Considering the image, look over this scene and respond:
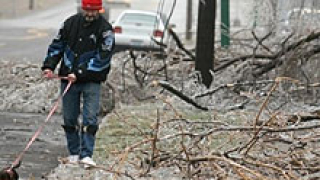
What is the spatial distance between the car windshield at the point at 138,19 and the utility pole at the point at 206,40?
12942 mm

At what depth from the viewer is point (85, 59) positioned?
7328 mm

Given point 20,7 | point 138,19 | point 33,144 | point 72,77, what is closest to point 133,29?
point 138,19

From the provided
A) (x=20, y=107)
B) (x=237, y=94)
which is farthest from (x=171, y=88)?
(x=20, y=107)

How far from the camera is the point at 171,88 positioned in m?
9.41

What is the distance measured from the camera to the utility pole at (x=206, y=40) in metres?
11.5

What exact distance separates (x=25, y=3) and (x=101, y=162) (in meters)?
49.3

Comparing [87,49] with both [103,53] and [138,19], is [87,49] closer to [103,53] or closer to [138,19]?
[103,53]

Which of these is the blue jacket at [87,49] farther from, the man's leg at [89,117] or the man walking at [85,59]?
the man's leg at [89,117]

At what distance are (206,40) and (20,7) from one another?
42.6 metres

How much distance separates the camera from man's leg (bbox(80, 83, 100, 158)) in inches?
289

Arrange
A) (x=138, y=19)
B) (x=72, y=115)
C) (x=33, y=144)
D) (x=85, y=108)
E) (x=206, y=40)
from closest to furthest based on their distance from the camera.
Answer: (x=85, y=108) < (x=72, y=115) < (x=33, y=144) < (x=206, y=40) < (x=138, y=19)

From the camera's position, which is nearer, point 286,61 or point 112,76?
point 286,61

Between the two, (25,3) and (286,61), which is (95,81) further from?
(25,3)

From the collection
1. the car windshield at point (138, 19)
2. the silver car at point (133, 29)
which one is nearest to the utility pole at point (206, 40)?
the silver car at point (133, 29)
